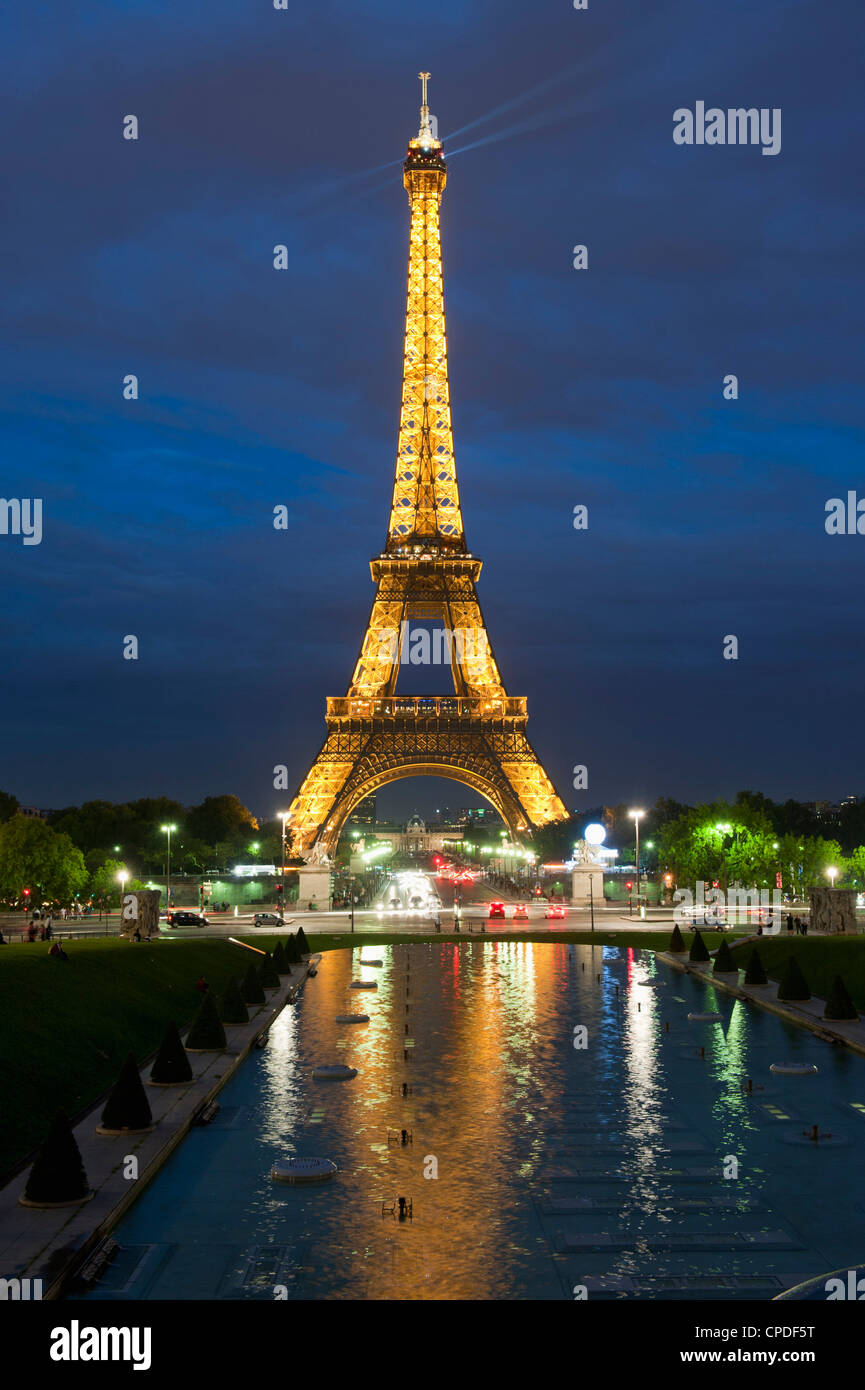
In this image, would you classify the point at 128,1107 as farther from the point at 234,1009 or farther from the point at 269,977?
the point at 269,977

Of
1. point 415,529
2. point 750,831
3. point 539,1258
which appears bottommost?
point 539,1258

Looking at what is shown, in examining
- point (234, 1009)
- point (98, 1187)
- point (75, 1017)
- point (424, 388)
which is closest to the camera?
point (98, 1187)

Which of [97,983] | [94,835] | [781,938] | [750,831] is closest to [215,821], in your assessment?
[94,835]

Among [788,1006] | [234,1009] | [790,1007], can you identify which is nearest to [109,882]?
[234,1009]

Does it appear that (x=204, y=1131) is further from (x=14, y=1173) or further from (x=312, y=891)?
(x=312, y=891)

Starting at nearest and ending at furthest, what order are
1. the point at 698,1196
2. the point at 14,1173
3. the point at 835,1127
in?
the point at 698,1196 < the point at 14,1173 < the point at 835,1127

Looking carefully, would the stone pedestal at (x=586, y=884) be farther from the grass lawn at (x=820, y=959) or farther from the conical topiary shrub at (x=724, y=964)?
the conical topiary shrub at (x=724, y=964)

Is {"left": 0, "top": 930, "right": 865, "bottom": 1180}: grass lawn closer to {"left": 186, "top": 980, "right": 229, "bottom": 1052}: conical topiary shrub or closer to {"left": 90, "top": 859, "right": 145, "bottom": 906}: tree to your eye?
{"left": 186, "top": 980, "right": 229, "bottom": 1052}: conical topiary shrub
